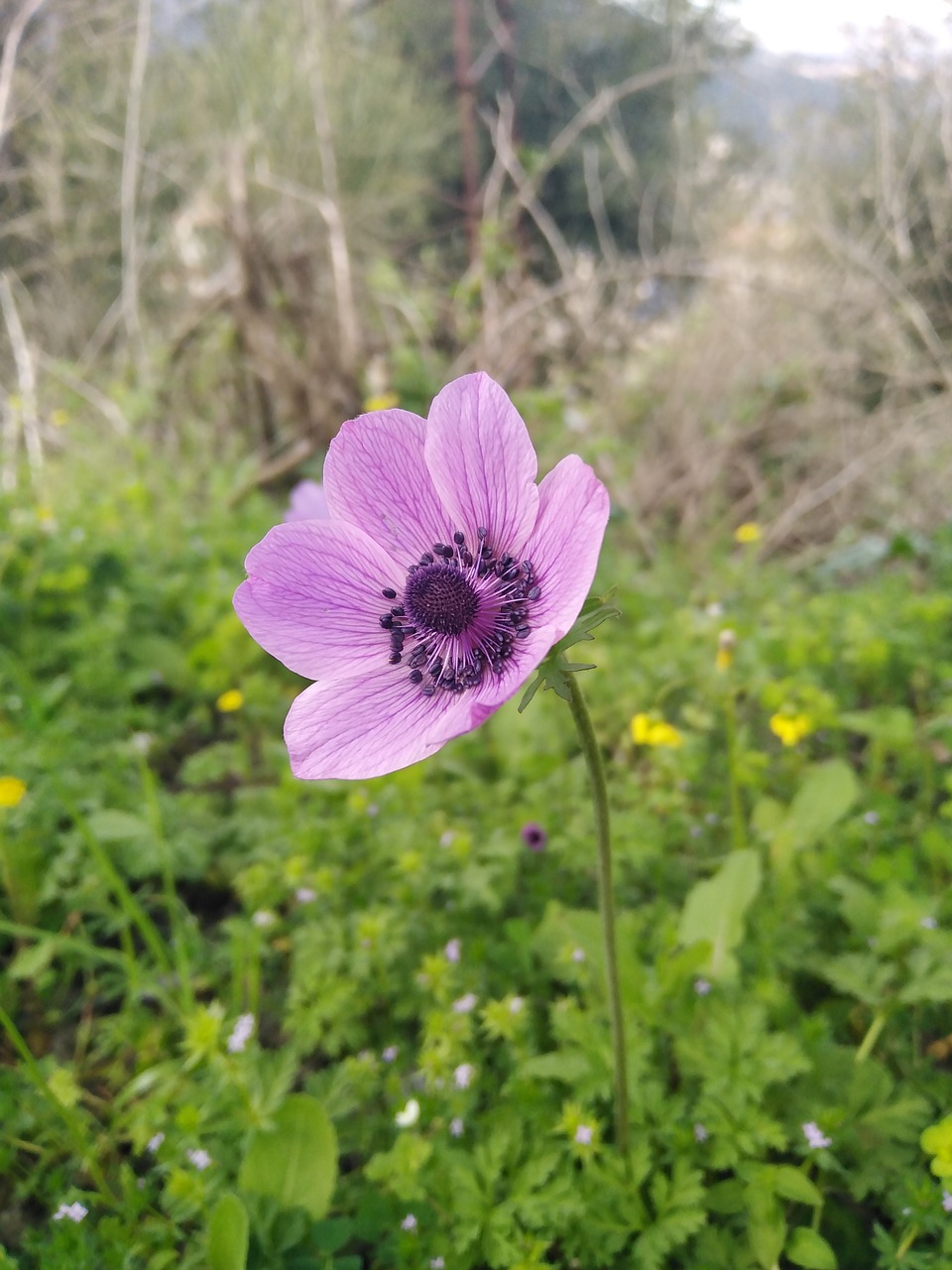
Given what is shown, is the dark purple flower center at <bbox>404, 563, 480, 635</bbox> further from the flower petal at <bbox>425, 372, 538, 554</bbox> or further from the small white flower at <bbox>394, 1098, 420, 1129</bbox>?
the small white flower at <bbox>394, 1098, 420, 1129</bbox>

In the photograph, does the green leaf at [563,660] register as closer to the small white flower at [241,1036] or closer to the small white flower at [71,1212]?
the small white flower at [241,1036]

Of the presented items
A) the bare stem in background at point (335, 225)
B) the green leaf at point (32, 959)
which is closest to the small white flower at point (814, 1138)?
the green leaf at point (32, 959)

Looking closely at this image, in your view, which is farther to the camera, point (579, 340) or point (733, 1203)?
point (579, 340)

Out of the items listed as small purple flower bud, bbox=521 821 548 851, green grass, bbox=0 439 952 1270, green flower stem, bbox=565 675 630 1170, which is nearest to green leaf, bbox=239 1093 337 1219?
green grass, bbox=0 439 952 1270

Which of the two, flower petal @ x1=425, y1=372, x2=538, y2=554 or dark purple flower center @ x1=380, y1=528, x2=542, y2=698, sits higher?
flower petal @ x1=425, y1=372, x2=538, y2=554

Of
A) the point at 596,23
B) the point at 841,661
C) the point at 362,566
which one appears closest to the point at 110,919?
the point at 362,566

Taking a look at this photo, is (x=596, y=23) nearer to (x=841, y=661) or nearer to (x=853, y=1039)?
(x=841, y=661)
